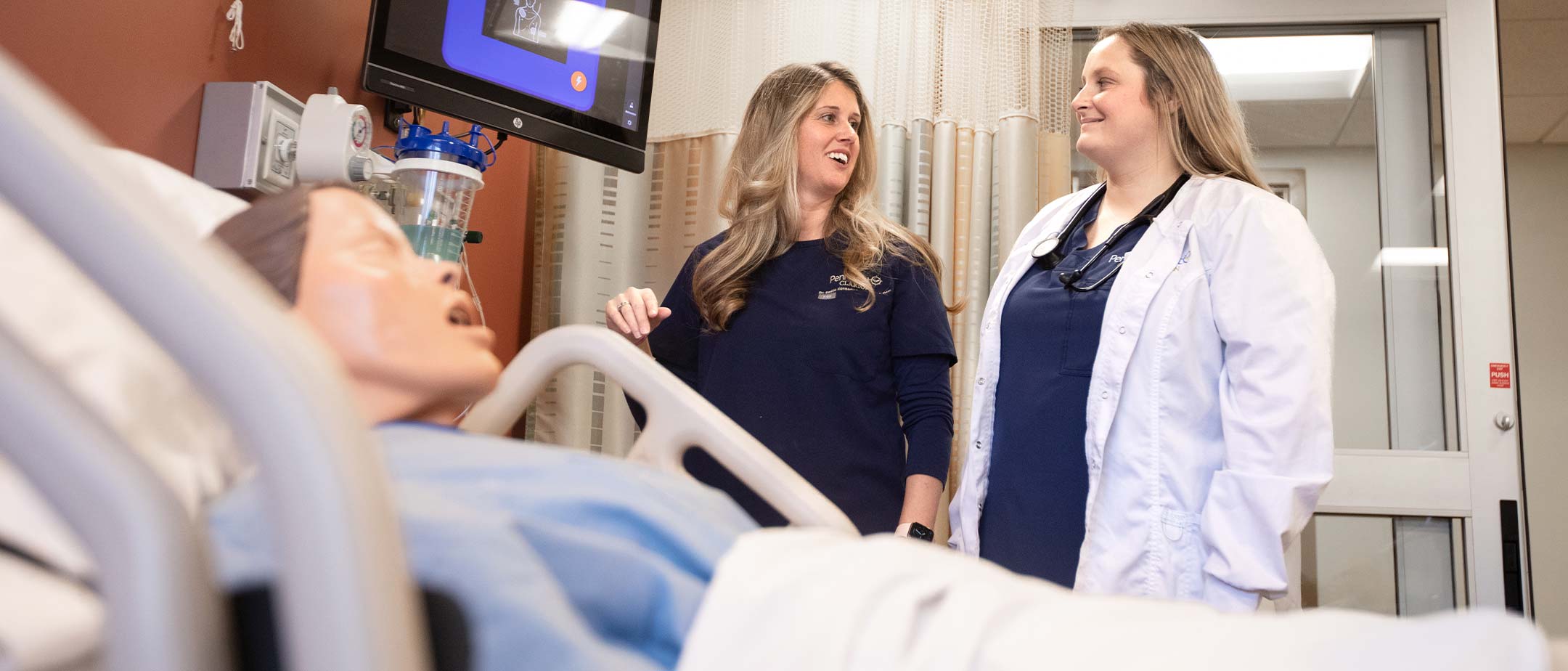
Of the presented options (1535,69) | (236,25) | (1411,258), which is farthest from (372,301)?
(1535,69)

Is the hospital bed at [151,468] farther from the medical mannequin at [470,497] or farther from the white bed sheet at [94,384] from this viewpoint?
the white bed sheet at [94,384]

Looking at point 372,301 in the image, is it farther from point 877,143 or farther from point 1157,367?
point 877,143

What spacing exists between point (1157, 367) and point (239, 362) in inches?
54.6

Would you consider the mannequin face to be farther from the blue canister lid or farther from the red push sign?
the red push sign

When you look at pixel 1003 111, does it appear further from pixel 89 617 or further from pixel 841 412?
pixel 89 617

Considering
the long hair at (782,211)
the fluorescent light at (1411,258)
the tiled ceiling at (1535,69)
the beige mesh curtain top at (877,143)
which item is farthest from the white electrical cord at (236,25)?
the tiled ceiling at (1535,69)

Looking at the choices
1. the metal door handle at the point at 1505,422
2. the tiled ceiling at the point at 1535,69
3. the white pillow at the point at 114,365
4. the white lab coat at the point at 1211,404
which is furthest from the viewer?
the tiled ceiling at the point at 1535,69

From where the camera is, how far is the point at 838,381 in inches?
72.9

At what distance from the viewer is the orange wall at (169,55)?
133 cm

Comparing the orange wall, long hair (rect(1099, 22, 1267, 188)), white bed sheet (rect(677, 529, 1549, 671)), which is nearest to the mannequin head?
white bed sheet (rect(677, 529, 1549, 671))

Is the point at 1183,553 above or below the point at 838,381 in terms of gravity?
below

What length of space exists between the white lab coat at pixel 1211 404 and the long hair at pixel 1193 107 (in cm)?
11

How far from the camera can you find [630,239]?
3025mm

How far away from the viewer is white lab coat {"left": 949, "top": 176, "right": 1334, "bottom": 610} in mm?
1456
